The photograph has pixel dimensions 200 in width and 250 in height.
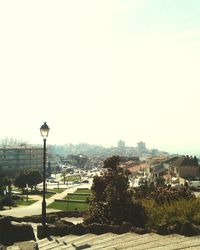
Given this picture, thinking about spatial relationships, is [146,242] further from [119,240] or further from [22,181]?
[22,181]

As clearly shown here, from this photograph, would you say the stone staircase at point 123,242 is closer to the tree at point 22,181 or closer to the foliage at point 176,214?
the foliage at point 176,214

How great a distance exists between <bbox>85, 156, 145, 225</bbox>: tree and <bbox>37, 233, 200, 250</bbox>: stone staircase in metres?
3.22

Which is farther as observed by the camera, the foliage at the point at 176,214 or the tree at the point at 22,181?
the tree at the point at 22,181

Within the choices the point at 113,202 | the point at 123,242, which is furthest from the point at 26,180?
the point at 123,242

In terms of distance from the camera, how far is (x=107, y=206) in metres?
21.7

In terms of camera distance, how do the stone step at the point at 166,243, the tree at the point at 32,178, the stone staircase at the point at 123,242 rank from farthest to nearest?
the tree at the point at 32,178 → the stone staircase at the point at 123,242 → the stone step at the point at 166,243

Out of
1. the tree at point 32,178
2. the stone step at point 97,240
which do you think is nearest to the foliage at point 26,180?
the tree at point 32,178

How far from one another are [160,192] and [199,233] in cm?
770

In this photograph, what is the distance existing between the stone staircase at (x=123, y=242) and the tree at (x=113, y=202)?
3221mm

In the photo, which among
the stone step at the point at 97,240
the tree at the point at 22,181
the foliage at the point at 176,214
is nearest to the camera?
the stone step at the point at 97,240

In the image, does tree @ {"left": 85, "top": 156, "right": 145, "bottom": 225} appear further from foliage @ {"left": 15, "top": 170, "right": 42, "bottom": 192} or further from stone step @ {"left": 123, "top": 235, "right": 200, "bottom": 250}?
foliage @ {"left": 15, "top": 170, "right": 42, "bottom": 192}

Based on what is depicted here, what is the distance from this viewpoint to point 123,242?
1520cm

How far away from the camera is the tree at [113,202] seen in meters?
20.5

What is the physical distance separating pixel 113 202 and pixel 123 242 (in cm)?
628
